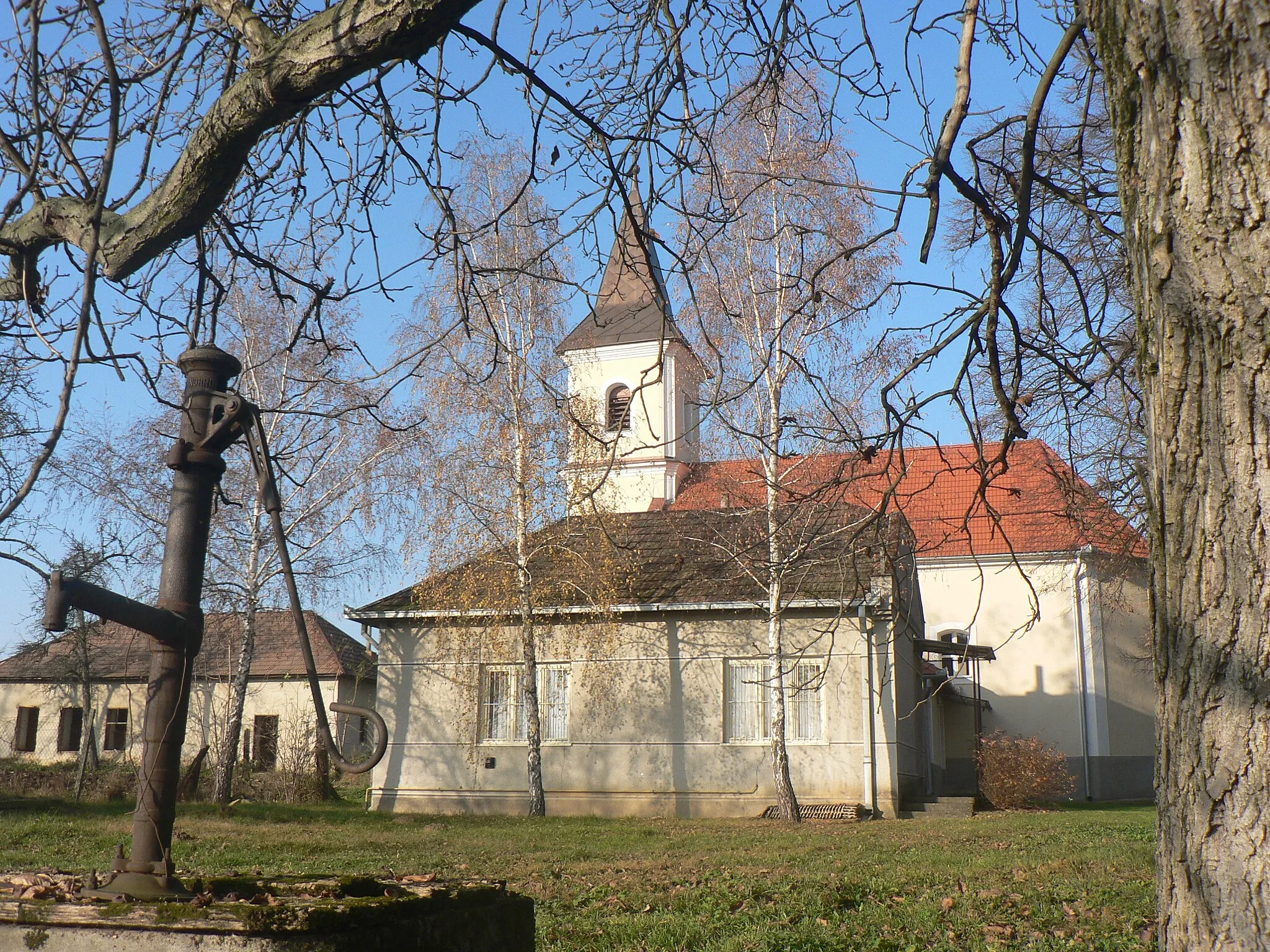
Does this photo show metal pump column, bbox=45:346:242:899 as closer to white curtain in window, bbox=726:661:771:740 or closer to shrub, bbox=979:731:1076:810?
white curtain in window, bbox=726:661:771:740

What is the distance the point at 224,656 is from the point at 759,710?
62.6ft

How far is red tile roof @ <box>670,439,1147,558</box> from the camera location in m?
4.63

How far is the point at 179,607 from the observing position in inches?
96.9

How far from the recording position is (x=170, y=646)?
95.5 inches

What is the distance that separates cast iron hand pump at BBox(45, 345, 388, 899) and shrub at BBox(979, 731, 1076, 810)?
2155 cm

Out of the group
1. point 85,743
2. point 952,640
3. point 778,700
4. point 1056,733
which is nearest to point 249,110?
point 778,700

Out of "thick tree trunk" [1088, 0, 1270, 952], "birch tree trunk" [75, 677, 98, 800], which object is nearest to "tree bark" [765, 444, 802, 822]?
"birch tree trunk" [75, 677, 98, 800]

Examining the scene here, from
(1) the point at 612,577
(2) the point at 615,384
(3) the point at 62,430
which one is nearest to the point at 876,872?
(3) the point at 62,430

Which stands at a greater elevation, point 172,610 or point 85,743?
point 172,610

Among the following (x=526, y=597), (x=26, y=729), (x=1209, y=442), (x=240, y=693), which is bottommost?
(x=26, y=729)

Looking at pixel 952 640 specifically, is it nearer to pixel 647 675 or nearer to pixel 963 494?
pixel 963 494

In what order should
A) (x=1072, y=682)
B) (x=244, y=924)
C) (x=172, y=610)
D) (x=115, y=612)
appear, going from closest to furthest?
(x=244, y=924) → (x=115, y=612) → (x=172, y=610) → (x=1072, y=682)

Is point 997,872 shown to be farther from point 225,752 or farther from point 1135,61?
point 225,752

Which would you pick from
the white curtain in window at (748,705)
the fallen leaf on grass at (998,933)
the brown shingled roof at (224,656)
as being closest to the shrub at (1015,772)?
the white curtain in window at (748,705)
